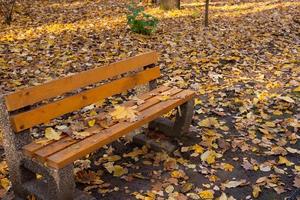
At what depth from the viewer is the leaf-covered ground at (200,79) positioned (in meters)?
3.52

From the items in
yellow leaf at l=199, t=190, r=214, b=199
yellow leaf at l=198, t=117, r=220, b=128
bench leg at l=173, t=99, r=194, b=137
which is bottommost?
yellow leaf at l=199, t=190, r=214, b=199

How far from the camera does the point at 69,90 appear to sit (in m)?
3.28

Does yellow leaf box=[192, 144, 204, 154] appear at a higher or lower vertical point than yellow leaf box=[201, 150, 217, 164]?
higher

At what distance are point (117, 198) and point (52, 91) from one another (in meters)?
1.06

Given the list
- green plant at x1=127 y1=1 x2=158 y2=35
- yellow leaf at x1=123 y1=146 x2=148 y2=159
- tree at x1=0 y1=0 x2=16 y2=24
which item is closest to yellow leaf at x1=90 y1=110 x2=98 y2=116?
yellow leaf at x1=123 y1=146 x2=148 y2=159

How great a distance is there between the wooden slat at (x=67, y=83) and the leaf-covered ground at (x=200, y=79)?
85cm

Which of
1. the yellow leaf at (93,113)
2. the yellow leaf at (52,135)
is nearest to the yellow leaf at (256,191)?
the yellow leaf at (52,135)

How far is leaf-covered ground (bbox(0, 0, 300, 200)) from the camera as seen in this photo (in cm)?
352

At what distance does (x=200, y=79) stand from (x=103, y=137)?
304 centimetres

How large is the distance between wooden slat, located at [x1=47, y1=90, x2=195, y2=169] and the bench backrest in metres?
0.36

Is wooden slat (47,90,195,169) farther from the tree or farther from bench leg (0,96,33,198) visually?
the tree

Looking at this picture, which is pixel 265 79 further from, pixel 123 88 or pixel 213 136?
pixel 123 88

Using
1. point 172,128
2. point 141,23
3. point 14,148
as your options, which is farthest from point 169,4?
point 14,148

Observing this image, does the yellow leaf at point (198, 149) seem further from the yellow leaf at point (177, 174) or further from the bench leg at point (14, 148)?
the bench leg at point (14, 148)
